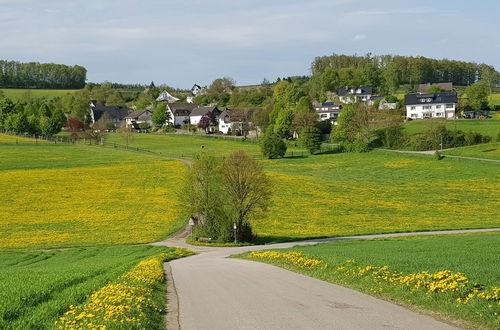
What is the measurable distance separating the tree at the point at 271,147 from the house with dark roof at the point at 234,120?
171ft

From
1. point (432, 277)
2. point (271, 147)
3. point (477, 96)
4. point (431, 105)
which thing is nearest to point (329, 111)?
point (431, 105)

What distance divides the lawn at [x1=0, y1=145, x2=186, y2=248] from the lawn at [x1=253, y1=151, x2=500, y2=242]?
42.7 ft

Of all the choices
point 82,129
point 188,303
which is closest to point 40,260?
point 188,303

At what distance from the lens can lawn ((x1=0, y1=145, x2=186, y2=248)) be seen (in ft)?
170

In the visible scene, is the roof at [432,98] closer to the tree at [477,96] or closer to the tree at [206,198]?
the tree at [477,96]

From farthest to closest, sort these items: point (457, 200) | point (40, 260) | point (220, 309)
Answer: point (457, 200)
point (40, 260)
point (220, 309)

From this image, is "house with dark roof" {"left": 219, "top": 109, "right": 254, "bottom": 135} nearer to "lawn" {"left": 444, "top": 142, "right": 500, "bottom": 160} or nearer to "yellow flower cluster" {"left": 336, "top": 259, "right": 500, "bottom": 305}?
"lawn" {"left": 444, "top": 142, "right": 500, "bottom": 160}

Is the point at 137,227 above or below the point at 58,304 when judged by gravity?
below

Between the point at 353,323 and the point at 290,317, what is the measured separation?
1.71 meters

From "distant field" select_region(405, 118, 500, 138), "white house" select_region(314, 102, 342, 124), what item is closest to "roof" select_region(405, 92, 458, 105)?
"white house" select_region(314, 102, 342, 124)

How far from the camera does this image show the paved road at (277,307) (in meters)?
13.5

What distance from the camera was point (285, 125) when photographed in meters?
144

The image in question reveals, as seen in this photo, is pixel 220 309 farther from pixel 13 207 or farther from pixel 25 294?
pixel 13 207

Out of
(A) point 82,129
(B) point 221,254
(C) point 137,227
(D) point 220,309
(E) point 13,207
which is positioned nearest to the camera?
(D) point 220,309
